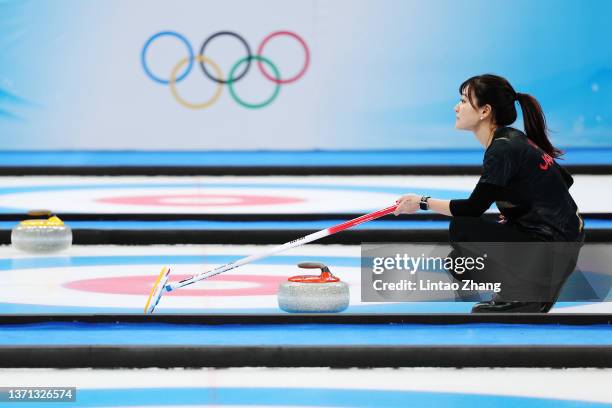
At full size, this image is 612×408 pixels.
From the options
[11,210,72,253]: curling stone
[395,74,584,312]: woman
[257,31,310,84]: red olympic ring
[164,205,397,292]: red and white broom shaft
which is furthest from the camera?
[257,31,310,84]: red olympic ring

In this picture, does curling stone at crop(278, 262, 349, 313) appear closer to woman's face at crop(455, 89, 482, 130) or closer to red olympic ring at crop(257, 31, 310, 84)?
woman's face at crop(455, 89, 482, 130)

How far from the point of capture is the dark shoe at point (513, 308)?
377 centimetres

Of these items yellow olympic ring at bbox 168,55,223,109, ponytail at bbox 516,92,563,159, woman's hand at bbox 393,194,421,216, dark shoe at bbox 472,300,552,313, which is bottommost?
dark shoe at bbox 472,300,552,313

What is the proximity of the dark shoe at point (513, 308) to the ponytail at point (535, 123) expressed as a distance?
498mm

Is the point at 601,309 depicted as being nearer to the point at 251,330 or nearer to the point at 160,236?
the point at 251,330

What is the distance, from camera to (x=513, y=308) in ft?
12.3

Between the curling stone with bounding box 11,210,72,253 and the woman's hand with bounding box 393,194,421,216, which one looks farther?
the curling stone with bounding box 11,210,72,253

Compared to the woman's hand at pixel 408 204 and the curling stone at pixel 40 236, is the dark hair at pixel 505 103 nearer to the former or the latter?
the woman's hand at pixel 408 204

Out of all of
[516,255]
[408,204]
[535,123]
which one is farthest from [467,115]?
[516,255]

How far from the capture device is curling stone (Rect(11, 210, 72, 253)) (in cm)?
512

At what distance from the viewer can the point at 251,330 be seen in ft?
11.8

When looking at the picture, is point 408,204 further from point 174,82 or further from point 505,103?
point 174,82

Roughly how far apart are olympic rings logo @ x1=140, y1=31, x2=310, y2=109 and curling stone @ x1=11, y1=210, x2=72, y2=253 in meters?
5.84

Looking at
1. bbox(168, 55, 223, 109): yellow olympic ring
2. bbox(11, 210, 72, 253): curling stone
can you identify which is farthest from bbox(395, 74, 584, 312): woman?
bbox(168, 55, 223, 109): yellow olympic ring
